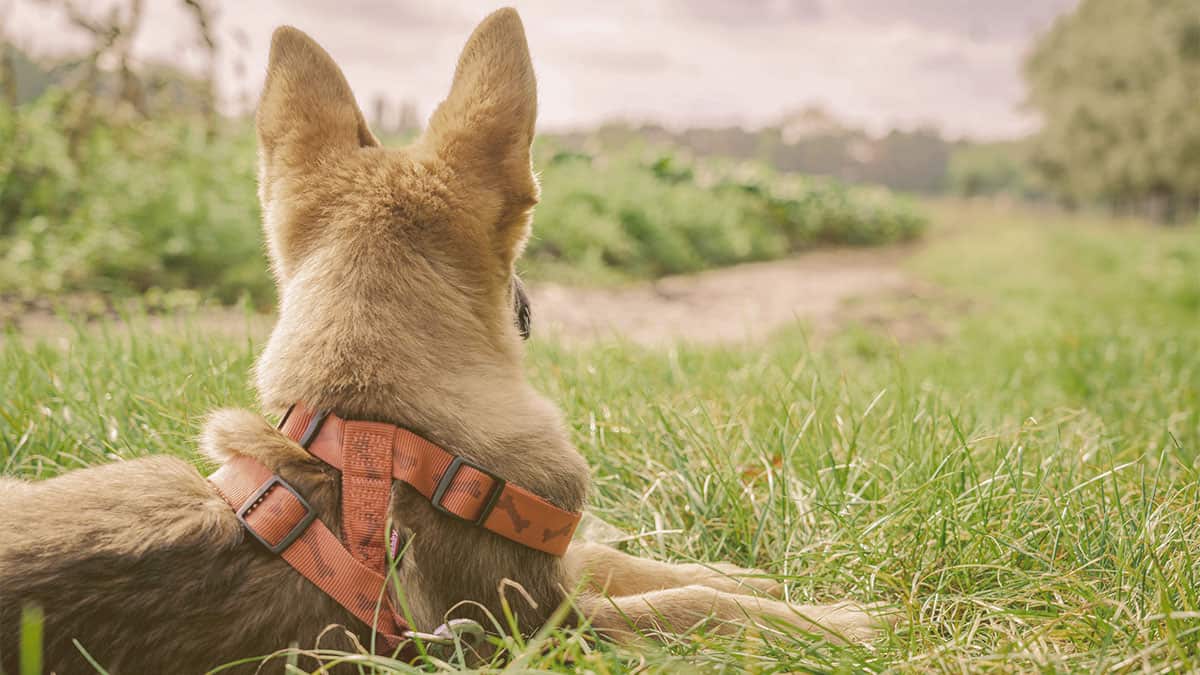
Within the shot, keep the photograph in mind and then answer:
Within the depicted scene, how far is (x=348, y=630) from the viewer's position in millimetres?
1484

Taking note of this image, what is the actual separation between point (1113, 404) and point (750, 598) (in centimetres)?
331

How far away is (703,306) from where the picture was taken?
8711 mm

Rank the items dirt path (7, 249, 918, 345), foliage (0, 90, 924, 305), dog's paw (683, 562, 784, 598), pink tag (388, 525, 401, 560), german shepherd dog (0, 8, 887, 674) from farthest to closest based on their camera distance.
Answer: foliage (0, 90, 924, 305)
dirt path (7, 249, 918, 345)
dog's paw (683, 562, 784, 598)
pink tag (388, 525, 401, 560)
german shepherd dog (0, 8, 887, 674)

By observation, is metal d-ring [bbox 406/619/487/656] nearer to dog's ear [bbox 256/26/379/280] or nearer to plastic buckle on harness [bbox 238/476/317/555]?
plastic buckle on harness [bbox 238/476/317/555]

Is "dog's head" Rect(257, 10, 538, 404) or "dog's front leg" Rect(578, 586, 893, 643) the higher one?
"dog's head" Rect(257, 10, 538, 404)

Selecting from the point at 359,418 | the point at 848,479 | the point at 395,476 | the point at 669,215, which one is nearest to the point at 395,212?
the point at 359,418

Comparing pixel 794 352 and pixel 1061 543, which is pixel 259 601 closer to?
pixel 1061 543

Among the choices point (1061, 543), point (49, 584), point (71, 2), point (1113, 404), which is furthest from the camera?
point (71, 2)

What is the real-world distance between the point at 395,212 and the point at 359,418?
1.56 feet

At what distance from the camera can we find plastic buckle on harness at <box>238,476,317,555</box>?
1.42 m

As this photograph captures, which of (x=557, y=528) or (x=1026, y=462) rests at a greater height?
(x=557, y=528)

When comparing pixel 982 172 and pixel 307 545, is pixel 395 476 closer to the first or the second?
pixel 307 545

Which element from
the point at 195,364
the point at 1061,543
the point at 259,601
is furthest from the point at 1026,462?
the point at 195,364

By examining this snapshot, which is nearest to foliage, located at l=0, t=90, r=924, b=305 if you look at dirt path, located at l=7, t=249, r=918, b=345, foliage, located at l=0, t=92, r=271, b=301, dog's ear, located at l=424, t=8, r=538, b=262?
foliage, located at l=0, t=92, r=271, b=301
